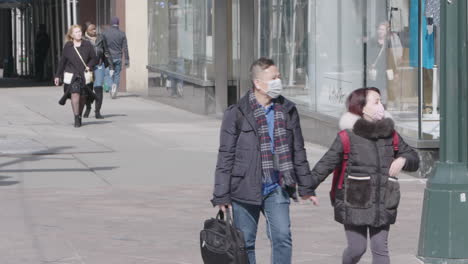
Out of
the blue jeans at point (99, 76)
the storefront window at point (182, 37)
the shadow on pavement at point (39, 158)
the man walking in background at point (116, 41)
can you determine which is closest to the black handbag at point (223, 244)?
the shadow on pavement at point (39, 158)

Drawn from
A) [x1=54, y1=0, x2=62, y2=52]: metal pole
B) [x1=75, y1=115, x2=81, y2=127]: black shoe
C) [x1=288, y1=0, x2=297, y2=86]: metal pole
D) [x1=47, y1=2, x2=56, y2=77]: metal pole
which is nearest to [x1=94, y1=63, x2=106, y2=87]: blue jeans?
[x1=75, y1=115, x2=81, y2=127]: black shoe

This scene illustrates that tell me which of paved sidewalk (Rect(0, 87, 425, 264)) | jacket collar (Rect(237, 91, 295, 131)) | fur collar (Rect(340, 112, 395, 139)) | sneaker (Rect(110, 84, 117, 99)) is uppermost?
jacket collar (Rect(237, 91, 295, 131))

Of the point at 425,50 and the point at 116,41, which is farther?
the point at 116,41

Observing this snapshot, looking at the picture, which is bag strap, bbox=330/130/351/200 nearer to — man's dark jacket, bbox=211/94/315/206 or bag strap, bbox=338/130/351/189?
bag strap, bbox=338/130/351/189

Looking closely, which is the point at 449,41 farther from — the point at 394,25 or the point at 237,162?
the point at 394,25

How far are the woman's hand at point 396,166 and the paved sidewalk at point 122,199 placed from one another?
5.45ft

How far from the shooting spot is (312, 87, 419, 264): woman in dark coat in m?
6.69

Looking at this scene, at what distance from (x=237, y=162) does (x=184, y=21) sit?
17.6m

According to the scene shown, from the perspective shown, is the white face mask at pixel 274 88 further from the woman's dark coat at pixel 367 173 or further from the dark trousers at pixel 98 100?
the dark trousers at pixel 98 100

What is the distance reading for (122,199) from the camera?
1122 centimetres

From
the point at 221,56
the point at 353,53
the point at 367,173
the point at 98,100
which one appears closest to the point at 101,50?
the point at 98,100

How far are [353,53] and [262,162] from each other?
8.87m

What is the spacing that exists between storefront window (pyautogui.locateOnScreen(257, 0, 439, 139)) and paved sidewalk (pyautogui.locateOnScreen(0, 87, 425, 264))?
3.38 ft

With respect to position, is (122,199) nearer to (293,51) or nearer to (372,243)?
(372,243)
